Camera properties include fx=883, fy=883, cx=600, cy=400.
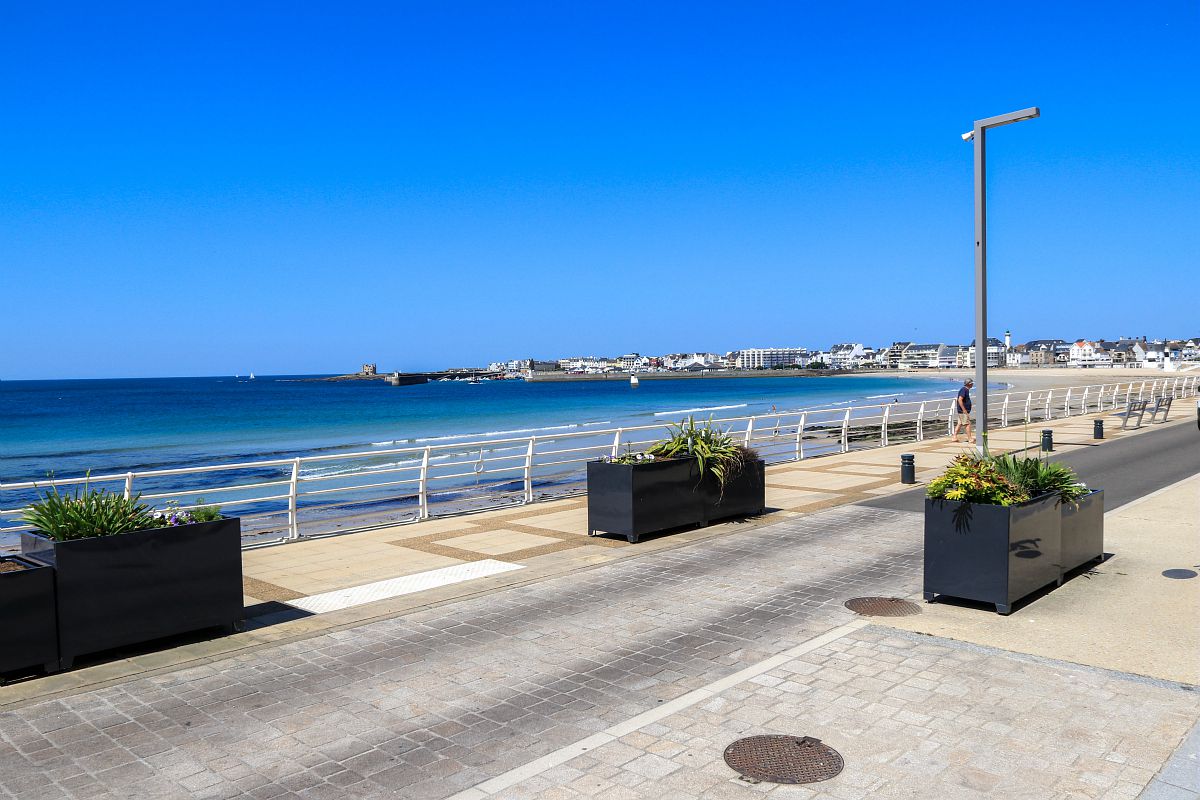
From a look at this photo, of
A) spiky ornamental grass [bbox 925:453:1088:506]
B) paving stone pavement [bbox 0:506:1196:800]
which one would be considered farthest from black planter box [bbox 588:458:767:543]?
spiky ornamental grass [bbox 925:453:1088:506]

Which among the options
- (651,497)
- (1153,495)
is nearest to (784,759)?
(651,497)

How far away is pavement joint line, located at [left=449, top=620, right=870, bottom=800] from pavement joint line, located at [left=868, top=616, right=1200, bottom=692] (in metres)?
0.37

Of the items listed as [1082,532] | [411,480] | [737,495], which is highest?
[411,480]

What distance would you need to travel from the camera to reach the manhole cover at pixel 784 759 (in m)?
4.73

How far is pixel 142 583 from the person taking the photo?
6891mm

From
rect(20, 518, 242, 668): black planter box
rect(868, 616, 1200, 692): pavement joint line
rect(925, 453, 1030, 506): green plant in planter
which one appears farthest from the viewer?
rect(925, 453, 1030, 506): green plant in planter

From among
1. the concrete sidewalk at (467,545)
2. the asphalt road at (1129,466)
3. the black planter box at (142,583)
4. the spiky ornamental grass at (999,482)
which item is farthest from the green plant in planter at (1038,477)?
the black planter box at (142,583)

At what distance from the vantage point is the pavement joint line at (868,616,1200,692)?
19.7 ft

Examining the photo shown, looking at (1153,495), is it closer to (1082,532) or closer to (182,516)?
(1082,532)

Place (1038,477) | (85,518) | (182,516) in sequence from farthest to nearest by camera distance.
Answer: (1038,477)
(182,516)
(85,518)

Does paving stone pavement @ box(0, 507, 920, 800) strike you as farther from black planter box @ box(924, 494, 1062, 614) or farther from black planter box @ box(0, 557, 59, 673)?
black planter box @ box(924, 494, 1062, 614)

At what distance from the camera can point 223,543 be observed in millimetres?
7305

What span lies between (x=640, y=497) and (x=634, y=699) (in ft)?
18.4

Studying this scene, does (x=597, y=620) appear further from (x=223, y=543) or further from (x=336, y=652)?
(x=223, y=543)
